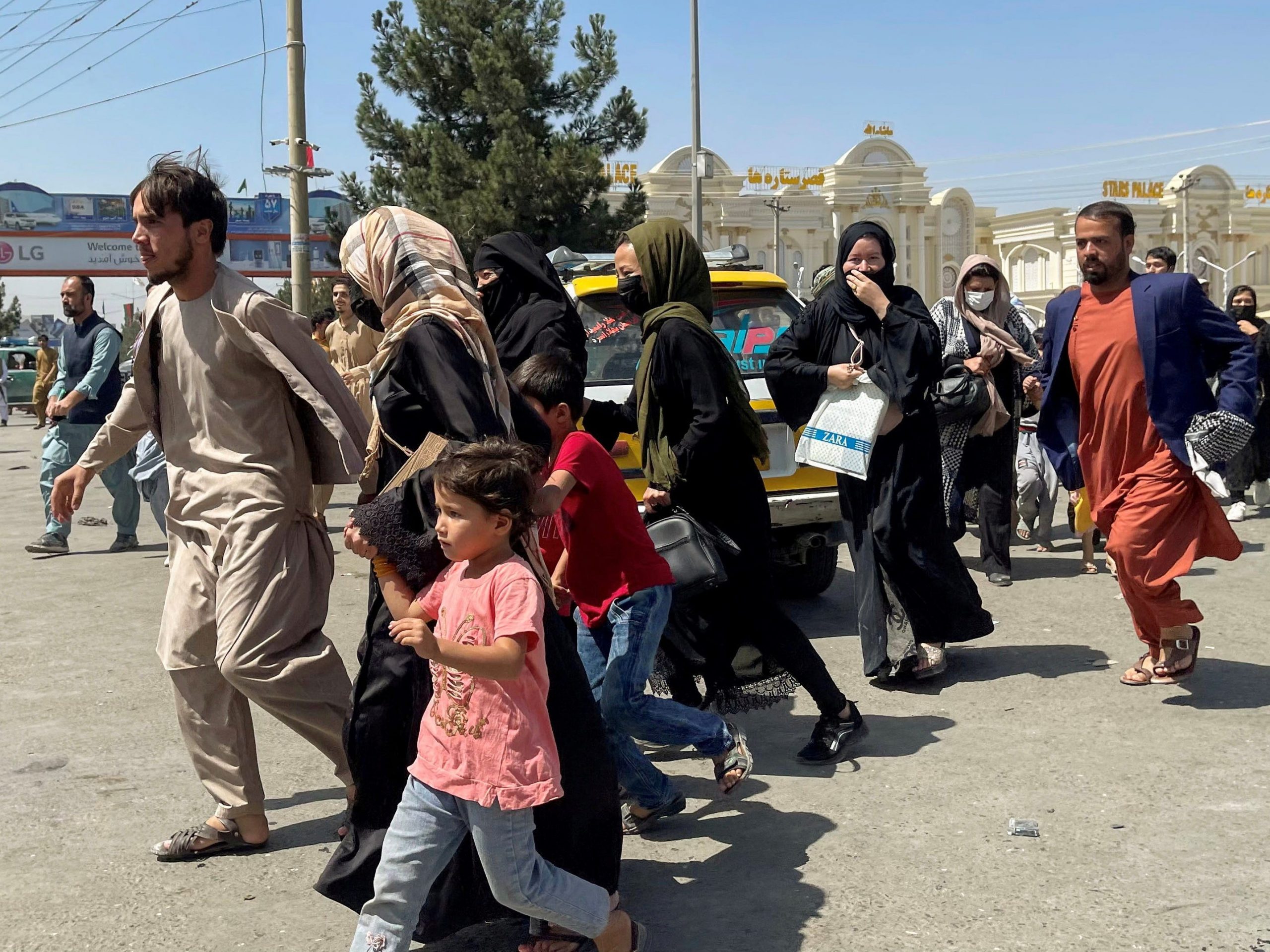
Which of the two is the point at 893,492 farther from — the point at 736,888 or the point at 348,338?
the point at 348,338

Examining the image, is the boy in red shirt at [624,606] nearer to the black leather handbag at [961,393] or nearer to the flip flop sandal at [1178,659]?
the flip flop sandal at [1178,659]

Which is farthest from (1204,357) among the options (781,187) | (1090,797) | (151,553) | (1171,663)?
(781,187)

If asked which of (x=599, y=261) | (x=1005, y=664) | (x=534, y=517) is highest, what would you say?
(x=599, y=261)

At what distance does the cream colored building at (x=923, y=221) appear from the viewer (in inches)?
2894

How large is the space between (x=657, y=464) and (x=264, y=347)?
4.87 feet

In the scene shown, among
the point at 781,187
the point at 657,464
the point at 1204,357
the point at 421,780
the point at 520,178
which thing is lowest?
the point at 421,780

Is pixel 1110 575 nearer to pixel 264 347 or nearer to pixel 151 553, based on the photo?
A: pixel 264 347

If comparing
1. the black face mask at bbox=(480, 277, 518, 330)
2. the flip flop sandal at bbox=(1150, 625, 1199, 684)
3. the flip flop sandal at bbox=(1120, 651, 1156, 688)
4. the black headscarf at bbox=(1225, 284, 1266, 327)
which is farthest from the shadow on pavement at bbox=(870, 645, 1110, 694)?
the black headscarf at bbox=(1225, 284, 1266, 327)

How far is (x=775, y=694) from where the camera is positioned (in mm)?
5184

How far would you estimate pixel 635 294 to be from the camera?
5059 millimetres

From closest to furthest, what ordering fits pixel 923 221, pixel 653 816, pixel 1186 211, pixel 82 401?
pixel 653 816 < pixel 82 401 < pixel 1186 211 < pixel 923 221

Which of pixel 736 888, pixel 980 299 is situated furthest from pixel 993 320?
pixel 736 888

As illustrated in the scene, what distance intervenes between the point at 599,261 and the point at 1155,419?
13.8ft

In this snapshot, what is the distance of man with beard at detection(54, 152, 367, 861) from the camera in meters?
4.02
